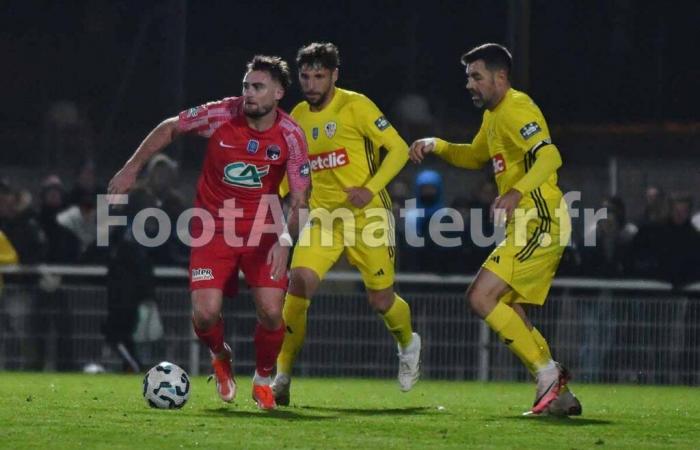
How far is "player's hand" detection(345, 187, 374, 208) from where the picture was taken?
→ 1120cm

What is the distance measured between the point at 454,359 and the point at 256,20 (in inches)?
310

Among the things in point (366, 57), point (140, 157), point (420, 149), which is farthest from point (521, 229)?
point (366, 57)

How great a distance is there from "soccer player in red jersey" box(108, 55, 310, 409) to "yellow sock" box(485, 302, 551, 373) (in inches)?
49.2

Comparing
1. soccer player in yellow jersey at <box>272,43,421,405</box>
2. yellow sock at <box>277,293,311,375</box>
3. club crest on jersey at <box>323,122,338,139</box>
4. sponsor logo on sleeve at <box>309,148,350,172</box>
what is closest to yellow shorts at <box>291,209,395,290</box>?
soccer player in yellow jersey at <box>272,43,421,405</box>

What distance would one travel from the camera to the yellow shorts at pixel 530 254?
1043 centimetres

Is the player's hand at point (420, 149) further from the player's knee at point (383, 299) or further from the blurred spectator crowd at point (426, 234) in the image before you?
the blurred spectator crowd at point (426, 234)

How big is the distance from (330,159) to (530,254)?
1729 millimetres

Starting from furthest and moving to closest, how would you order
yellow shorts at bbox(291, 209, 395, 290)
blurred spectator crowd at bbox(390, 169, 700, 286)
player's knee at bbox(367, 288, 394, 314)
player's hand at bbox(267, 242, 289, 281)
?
1. blurred spectator crowd at bbox(390, 169, 700, 286)
2. player's knee at bbox(367, 288, 394, 314)
3. yellow shorts at bbox(291, 209, 395, 290)
4. player's hand at bbox(267, 242, 289, 281)

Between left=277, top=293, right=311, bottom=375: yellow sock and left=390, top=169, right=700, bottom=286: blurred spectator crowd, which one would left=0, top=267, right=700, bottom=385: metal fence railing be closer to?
left=390, top=169, right=700, bottom=286: blurred spectator crowd

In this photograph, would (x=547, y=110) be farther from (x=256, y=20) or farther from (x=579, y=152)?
(x=256, y=20)

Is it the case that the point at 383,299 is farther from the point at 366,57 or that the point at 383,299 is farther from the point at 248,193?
the point at 366,57

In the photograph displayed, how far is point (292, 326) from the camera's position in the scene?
11.5m

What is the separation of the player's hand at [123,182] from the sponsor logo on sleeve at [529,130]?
2227 millimetres

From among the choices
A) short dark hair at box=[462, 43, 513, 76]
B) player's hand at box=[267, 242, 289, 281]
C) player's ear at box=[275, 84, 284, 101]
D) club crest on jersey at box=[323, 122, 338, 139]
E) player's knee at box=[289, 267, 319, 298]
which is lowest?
player's knee at box=[289, 267, 319, 298]
